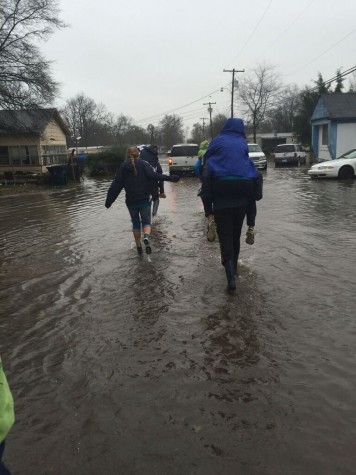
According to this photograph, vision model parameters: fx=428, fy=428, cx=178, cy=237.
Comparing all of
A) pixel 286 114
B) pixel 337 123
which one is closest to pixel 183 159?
pixel 337 123

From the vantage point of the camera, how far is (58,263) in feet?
21.9

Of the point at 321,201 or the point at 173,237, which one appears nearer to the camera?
the point at 173,237

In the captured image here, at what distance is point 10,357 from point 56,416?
Answer: 1066 mm

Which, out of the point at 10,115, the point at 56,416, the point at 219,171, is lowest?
the point at 56,416

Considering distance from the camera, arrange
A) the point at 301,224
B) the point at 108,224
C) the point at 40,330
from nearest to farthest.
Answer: the point at 40,330
the point at 301,224
the point at 108,224

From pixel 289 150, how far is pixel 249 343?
1275 inches

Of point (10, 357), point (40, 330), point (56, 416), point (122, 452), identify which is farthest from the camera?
point (40, 330)

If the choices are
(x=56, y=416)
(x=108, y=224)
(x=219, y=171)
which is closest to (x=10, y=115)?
(x=108, y=224)

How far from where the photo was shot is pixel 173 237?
8211mm

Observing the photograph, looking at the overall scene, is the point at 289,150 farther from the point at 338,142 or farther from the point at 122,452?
the point at 122,452

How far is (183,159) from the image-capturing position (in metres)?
24.5

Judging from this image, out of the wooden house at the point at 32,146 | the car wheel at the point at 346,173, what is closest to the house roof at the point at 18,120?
the wooden house at the point at 32,146

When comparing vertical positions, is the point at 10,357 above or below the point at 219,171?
below

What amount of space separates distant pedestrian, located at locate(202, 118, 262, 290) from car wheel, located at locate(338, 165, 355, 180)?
15763 mm
